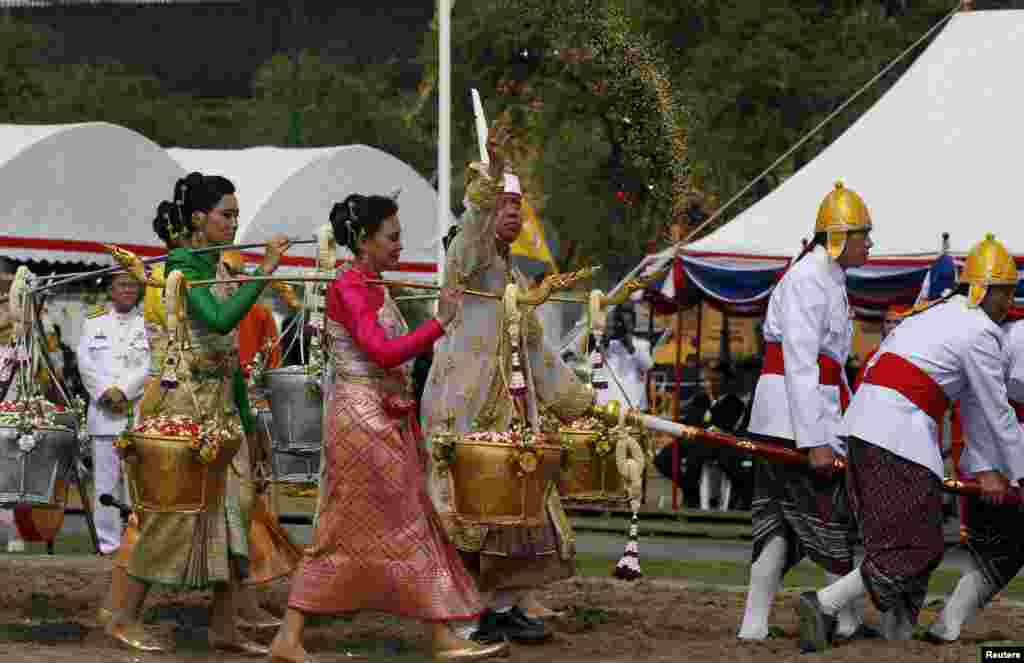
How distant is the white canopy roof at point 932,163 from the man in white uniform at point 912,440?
20.9 ft

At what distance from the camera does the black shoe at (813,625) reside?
8.38m

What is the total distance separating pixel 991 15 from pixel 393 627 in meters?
8.88

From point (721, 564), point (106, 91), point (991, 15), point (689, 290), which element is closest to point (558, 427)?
point (721, 564)

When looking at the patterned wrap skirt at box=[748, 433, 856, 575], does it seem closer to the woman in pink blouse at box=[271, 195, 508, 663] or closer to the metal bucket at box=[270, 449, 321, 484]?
the woman in pink blouse at box=[271, 195, 508, 663]

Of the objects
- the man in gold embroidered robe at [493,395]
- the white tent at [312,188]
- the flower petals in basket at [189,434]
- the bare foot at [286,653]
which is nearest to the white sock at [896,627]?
the man in gold embroidered robe at [493,395]

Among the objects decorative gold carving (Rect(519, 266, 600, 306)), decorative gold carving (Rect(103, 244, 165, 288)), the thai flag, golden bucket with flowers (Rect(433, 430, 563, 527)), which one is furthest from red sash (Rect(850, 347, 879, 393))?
decorative gold carving (Rect(103, 244, 165, 288))

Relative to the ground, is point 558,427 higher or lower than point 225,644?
higher

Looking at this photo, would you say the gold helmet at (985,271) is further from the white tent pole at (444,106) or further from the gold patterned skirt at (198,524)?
the white tent pole at (444,106)

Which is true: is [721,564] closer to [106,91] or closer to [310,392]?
[310,392]

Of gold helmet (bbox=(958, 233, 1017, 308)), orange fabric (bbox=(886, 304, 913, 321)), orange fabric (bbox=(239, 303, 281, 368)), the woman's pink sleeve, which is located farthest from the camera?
orange fabric (bbox=(886, 304, 913, 321))

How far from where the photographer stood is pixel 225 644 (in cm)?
887

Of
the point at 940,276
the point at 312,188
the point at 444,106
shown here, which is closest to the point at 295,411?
the point at 940,276

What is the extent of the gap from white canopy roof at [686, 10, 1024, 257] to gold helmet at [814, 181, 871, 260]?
610cm

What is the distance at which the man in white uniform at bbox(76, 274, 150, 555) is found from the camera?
13.3 m
